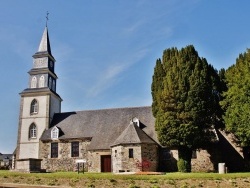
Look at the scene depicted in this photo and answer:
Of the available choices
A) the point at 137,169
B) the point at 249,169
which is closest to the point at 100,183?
the point at 137,169

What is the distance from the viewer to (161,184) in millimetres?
20578

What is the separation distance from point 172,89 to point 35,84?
63.5ft

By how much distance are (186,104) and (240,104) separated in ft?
15.8

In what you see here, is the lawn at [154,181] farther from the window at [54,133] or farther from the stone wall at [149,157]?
the window at [54,133]

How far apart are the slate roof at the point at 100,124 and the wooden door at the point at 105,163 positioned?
3.56 ft

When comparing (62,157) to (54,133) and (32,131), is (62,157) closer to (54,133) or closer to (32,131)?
(54,133)

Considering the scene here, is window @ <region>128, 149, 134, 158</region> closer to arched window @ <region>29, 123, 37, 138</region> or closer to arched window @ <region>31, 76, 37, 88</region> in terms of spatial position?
arched window @ <region>29, 123, 37, 138</region>

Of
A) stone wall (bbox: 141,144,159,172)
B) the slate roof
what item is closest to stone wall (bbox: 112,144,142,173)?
stone wall (bbox: 141,144,159,172)

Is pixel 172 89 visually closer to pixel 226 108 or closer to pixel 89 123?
pixel 226 108

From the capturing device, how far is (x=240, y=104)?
26453 millimetres

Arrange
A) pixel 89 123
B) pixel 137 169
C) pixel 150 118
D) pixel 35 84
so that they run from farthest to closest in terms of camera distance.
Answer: pixel 35 84 < pixel 89 123 < pixel 150 118 < pixel 137 169

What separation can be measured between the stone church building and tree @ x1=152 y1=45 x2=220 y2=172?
195 cm

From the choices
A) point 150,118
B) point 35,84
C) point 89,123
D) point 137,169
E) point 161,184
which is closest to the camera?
point 161,184

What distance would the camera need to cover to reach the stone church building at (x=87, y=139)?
96.7 feet
